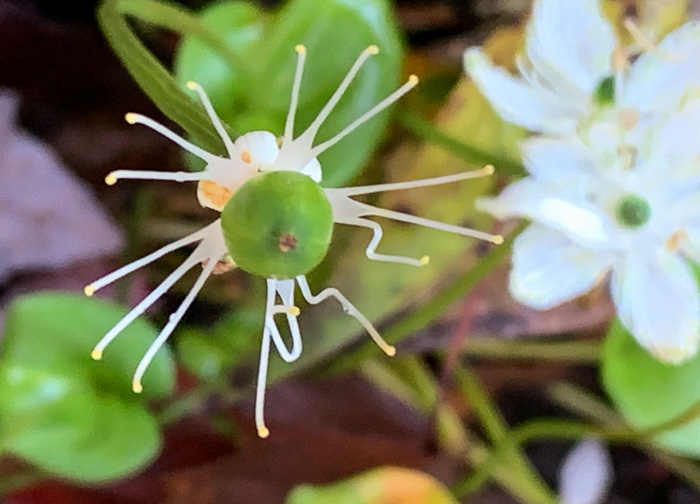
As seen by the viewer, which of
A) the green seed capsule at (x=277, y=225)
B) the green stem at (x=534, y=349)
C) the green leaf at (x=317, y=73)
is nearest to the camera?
the green seed capsule at (x=277, y=225)

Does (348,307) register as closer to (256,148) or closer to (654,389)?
(256,148)

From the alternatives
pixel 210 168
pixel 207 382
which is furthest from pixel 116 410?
pixel 210 168

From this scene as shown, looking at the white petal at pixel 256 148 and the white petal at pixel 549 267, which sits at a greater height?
the white petal at pixel 256 148

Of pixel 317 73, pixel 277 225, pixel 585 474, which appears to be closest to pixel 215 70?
pixel 317 73

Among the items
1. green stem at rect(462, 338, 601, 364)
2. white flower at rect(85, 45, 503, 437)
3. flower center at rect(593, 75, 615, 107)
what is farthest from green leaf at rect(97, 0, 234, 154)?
green stem at rect(462, 338, 601, 364)

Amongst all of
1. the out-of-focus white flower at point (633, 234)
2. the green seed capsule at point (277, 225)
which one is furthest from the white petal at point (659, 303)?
the green seed capsule at point (277, 225)

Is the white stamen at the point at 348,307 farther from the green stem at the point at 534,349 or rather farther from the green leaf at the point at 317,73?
the green stem at the point at 534,349

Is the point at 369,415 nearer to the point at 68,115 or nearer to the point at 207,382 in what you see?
the point at 207,382
